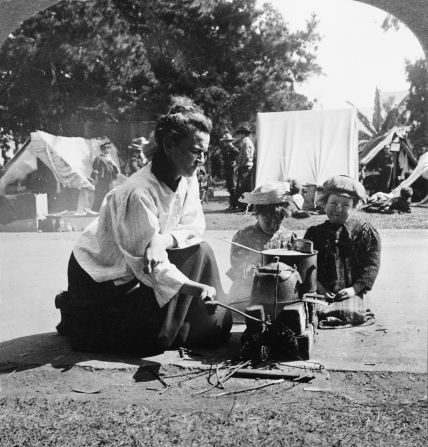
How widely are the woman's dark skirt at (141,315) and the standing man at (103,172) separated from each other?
3.26 ft

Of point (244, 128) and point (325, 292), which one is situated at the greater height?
point (244, 128)

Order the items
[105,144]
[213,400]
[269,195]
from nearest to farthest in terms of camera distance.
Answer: [213,400] < [269,195] < [105,144]

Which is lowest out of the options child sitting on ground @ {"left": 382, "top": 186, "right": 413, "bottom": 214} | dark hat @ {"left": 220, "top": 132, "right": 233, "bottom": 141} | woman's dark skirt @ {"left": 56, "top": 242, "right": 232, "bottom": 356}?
woman's dark skirt @ {"left": 56, "top": 242, "right": 232, "bottom": 356}

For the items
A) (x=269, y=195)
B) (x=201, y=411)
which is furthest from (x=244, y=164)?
(x=201, y=411)

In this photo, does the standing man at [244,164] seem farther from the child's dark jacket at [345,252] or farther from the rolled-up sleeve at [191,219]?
the rolled-up sleeve at [191,219]

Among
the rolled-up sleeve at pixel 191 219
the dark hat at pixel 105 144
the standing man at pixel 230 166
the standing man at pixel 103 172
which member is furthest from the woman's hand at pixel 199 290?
the standing man at pixel 230 166

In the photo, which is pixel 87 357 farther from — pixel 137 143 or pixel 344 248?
pixel 344 248

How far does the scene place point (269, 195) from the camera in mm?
3859

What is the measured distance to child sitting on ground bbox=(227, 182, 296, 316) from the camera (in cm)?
389

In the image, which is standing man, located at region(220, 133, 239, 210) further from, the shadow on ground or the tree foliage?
the shadow on ground

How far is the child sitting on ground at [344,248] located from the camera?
387cm

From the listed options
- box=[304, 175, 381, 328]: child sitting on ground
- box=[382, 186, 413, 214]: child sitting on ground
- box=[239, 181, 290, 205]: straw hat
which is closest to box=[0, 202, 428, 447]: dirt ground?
box=[304, 175, 381, 328]: child sitting on ground

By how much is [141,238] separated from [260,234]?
1.21 metres

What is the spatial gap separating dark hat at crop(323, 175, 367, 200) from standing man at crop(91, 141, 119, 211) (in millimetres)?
1502
